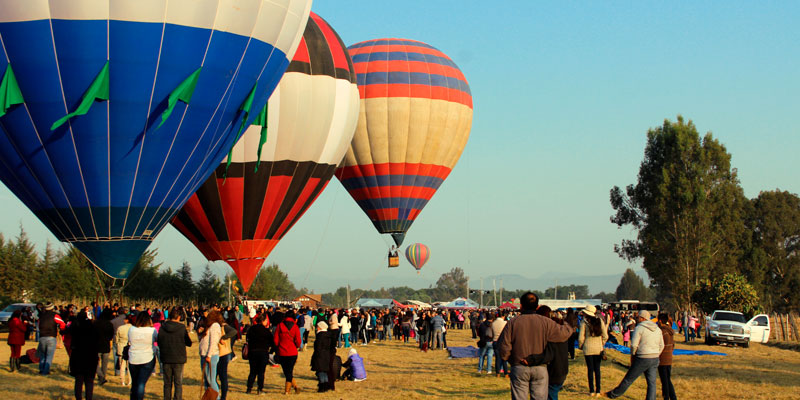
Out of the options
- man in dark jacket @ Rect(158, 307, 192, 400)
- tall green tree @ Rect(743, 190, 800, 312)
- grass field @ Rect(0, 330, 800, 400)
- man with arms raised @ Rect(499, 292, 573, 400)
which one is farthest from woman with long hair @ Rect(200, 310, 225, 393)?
tall green tree @ Rect(743, 190, 800, 312)

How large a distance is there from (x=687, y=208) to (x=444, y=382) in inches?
1476

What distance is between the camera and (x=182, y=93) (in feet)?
57.5

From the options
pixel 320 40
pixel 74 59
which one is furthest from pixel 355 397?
pixel 320 40

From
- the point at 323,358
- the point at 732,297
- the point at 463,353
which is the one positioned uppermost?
the point at 732,297

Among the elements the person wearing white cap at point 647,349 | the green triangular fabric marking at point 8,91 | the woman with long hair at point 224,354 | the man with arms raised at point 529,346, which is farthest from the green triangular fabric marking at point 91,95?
the person wearing white cap at point 647,349

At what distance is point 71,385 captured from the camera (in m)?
14.7

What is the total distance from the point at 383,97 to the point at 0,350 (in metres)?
20.1

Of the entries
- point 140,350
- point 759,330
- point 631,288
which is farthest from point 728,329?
point 631,288

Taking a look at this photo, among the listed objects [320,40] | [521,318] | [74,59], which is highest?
[320,40]

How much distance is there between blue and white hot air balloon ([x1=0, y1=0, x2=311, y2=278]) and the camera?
16.2 m

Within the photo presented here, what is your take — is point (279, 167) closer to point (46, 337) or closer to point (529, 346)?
point (46, 337)

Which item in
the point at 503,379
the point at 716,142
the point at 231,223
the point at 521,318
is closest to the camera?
the point at 521,318

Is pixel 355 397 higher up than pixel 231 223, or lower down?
lower down

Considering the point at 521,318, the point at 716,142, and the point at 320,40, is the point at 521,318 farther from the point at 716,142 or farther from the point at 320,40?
the point at 716,142
